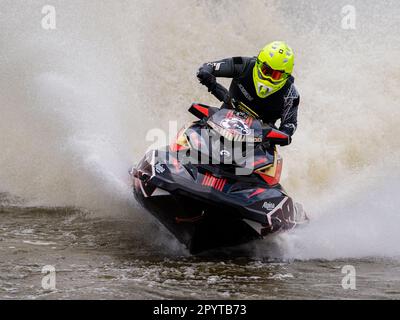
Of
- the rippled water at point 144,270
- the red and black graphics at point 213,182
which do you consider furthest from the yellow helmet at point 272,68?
the rippled water at point 144,270

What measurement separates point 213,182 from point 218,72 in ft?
5.41

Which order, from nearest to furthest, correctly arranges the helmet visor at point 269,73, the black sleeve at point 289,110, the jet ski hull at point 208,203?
the jet ski hull at point 208,203 → the helmet visor at point 269,73 → the black sleeve at point 289,110

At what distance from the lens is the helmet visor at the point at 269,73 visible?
25.1 ft

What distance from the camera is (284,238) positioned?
7.67 metres

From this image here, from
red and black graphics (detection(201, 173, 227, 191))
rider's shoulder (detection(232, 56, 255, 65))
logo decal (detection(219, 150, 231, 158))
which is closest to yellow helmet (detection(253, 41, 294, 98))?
rider's shoulder (detection(232, 56, 255, 65))

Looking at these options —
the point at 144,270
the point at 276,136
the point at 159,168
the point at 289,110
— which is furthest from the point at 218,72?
the point at 144,270

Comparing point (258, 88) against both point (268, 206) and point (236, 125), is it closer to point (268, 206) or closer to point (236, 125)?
point (236, 125)

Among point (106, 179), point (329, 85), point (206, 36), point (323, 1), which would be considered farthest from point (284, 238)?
point (323, 1)

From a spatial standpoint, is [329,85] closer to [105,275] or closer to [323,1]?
[323,1]

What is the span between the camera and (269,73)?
25.2 ft

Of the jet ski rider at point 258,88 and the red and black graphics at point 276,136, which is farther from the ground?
the jet ski rider at point 258,88

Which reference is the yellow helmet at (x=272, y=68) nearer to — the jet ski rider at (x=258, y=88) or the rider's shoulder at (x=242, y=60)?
the jet ski rider at (x=258, y=88)

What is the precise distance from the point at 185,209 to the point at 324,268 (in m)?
1.62

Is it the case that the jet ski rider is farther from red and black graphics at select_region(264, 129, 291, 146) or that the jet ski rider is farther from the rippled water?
the rippled water
